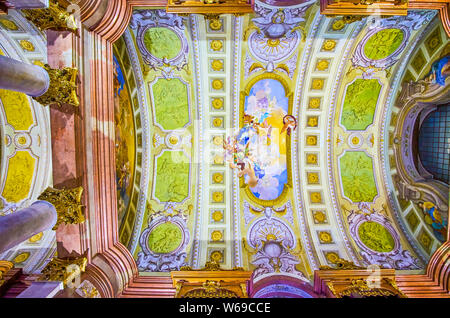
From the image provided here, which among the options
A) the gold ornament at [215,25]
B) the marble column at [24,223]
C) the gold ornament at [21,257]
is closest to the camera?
the marble column at [24,223]

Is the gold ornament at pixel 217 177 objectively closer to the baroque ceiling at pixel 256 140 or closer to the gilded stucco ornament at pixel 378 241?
the baroque ceiling at pixel 256 140

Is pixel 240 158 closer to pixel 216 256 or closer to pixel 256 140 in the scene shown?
pixel 256 140

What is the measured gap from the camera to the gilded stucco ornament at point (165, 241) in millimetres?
9289

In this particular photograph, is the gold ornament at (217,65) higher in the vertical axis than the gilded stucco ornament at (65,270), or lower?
higher

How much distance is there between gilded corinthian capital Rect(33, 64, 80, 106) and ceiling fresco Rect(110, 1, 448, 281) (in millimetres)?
2027

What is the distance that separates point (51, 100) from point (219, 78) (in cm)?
604

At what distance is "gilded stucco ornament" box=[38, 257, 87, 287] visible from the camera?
618 cm

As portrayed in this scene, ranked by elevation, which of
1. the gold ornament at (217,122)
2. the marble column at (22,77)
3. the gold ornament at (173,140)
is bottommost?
the marble column at (22,77)

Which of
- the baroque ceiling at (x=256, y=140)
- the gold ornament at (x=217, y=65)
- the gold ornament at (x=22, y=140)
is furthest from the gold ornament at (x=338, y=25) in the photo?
the gold ornament at (x=22, y=140)

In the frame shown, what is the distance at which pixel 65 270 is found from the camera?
20.9ft

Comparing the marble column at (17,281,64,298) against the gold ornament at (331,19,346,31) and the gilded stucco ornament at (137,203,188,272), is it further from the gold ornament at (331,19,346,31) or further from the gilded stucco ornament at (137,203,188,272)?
the gold ornament at (331,19,346,31)

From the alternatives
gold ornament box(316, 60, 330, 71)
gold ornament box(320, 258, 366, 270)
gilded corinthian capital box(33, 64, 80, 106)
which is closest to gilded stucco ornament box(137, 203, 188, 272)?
gold ornament box(320, 258, 366, 270)

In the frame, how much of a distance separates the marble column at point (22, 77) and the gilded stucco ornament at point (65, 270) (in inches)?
166
